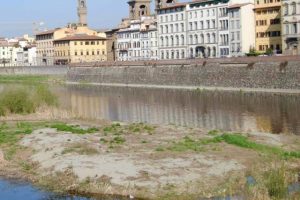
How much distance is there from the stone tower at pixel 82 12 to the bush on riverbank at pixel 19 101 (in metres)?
131

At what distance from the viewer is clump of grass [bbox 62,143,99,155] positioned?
28.6 meters

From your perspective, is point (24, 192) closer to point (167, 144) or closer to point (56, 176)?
point (56, 176)

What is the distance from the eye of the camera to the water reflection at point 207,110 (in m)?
45.0

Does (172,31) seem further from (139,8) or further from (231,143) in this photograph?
(231,143)

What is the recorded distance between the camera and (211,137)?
109 ft

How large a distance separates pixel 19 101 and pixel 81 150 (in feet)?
66.8

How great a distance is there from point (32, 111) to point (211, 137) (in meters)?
19.9

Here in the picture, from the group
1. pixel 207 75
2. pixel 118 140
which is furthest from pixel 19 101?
pixel 207 75

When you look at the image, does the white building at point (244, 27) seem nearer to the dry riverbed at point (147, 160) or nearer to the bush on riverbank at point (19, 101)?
the bush on riverbank at point (19, 101)

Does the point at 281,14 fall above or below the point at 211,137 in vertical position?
above

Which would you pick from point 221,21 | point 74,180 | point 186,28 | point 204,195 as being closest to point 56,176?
point 74,180

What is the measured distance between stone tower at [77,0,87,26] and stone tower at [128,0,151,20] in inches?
888

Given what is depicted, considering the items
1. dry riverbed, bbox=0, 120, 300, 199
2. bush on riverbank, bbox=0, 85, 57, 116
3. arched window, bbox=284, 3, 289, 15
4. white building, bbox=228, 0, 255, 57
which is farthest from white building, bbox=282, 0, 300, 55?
dry riverbed, bbox=0, 120, 300, 199

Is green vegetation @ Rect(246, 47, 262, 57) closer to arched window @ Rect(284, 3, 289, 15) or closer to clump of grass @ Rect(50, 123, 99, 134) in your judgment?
arched window @ Rect(284, 3, 289, 15)
